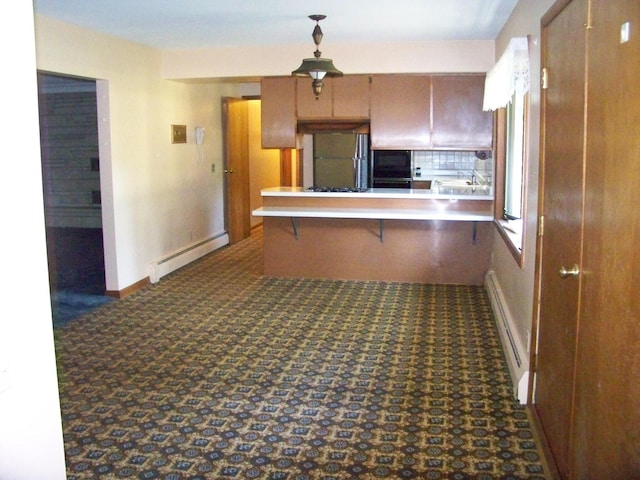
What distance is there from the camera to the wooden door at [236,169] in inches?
327

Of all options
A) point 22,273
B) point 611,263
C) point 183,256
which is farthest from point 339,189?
point 22,273

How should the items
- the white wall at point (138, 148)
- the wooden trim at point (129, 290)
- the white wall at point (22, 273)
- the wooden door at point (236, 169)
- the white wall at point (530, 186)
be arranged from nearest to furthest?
the white wall at point (22, 273) → the white wall at point (530, 186) → the white wall at point (138, 148) → the wooden trim at point (129, 290) → the wooden door at point (236, 169)

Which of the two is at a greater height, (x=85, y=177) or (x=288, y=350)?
(x=85, y=177)

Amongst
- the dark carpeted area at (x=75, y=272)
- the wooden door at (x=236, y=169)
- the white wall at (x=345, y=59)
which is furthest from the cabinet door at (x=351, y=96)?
the dark carpeted area at (x=75, y=272)

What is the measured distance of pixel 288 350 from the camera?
169 inches

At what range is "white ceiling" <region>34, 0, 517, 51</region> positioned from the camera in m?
4.46

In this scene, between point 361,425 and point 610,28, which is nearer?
point 610,28

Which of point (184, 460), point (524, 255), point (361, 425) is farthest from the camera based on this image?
point (524, 255)

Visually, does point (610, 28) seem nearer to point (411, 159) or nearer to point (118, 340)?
point (118, 340)

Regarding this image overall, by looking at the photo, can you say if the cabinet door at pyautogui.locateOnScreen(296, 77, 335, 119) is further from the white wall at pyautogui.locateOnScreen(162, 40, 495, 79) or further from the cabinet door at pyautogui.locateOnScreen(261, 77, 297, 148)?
the white wall at pyautogui.locateOnScreen(162, 40, 495, 79)

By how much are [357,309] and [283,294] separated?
84 cm

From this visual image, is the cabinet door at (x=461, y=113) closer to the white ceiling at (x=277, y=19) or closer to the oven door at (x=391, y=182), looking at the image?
the white ceiling at (x=277, y=19)

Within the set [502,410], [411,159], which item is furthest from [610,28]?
[411,159]

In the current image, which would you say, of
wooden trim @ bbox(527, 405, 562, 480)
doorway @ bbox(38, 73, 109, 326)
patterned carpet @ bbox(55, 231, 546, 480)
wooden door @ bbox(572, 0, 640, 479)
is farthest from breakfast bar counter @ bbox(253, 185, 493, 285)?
wooden door @ bbox(572, 0, 640, 479)
